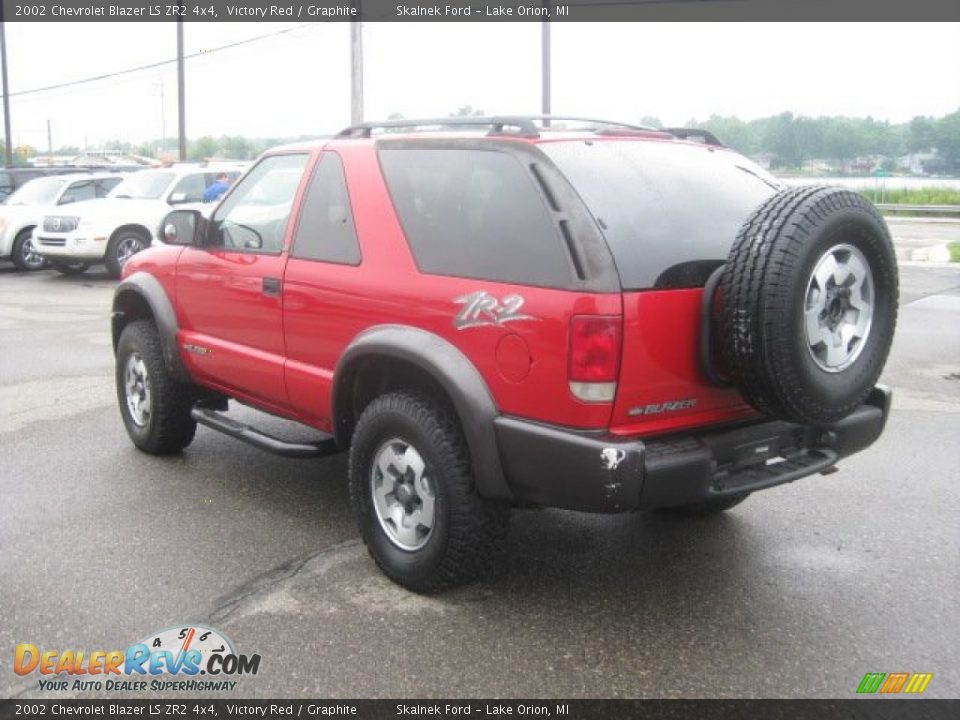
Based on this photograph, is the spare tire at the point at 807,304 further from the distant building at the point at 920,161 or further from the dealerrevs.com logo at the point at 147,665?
the distant building at the point at 920,161

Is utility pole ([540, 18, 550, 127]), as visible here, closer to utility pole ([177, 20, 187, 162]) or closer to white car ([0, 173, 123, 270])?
white car ([0, 173, 123, 270])

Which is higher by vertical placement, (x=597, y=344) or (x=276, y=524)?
(x=597, y=344)

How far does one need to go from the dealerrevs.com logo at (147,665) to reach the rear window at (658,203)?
194 cm

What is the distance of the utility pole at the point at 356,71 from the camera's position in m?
21.1

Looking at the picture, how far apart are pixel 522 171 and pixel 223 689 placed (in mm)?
2121

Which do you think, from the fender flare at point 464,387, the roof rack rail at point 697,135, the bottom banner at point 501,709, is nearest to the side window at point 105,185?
the roof rack rail at point 697,135

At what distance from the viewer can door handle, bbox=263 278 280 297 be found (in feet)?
15.1

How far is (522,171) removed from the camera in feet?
11.9

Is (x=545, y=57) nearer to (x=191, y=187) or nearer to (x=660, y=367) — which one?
(x=191, y=187)

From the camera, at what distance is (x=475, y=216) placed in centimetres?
375

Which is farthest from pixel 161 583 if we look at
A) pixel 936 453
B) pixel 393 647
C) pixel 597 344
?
pixel 936 453

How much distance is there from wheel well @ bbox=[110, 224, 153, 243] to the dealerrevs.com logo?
1390cm

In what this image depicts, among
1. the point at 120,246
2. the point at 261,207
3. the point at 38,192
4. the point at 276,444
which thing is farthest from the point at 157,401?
the point at 38,192

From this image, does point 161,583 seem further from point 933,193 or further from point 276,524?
point 933,193
